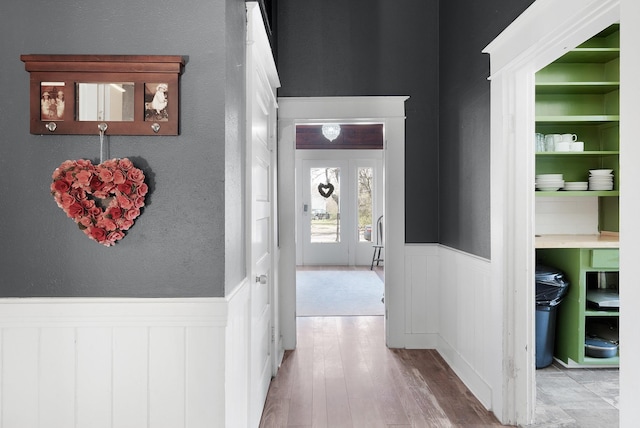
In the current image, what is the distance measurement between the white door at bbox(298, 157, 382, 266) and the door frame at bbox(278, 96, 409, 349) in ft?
15.0

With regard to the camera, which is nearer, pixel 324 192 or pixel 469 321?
pixel 469 321

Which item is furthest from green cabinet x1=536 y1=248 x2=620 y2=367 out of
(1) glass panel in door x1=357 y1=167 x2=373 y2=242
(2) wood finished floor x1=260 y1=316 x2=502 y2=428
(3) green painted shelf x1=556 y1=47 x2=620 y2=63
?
(1) glass panel in door x1=357 y1=167 x2=373 y2=242

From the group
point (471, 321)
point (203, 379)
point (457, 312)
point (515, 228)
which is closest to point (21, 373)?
point (203, 379)

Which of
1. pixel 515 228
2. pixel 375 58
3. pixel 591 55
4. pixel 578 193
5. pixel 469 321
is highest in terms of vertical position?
pixel 375 58

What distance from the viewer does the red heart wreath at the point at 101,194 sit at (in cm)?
152

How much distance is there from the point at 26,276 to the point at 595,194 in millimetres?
3707

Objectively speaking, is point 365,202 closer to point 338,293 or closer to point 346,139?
point 346,139

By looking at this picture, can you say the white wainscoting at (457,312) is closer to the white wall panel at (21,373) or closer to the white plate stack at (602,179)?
the white plate stack at (602,179)

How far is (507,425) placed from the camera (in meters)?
2.43

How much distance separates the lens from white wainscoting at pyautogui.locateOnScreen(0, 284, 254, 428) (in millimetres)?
1599

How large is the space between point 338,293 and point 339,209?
2.72 metres

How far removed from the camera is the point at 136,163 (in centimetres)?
161

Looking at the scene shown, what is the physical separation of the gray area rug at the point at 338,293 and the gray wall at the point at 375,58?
5.71 ft

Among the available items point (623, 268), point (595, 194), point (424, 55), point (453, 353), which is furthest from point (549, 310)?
point (424, 55)
